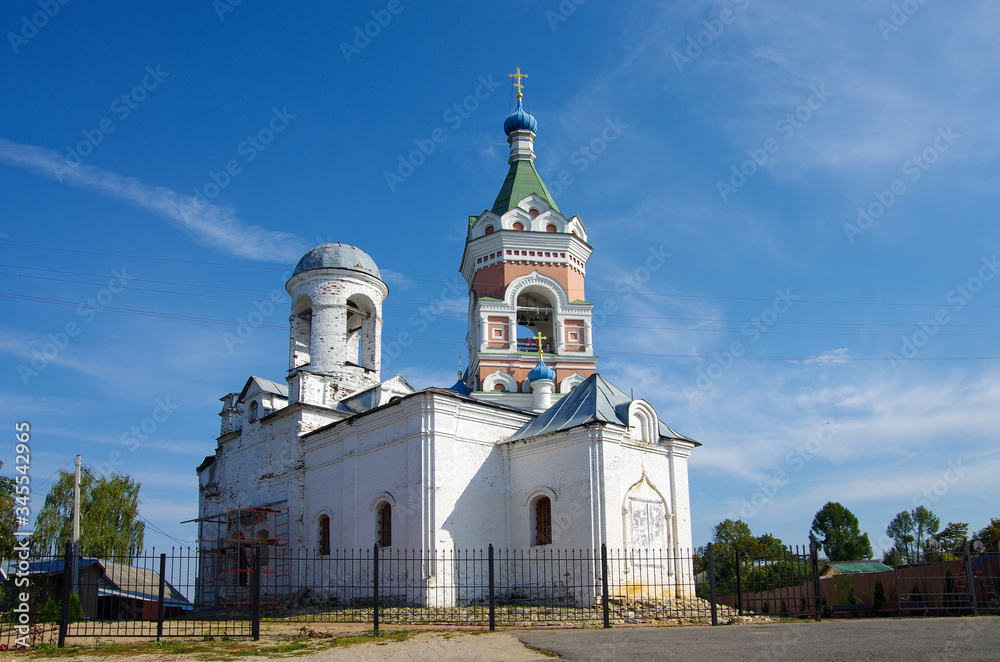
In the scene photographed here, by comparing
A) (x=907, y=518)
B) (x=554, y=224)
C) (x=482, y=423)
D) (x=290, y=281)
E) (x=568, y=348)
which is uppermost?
(x=554, y=224)

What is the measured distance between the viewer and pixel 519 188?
26297 mm

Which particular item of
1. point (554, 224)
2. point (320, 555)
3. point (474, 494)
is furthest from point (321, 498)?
point (554, 224)

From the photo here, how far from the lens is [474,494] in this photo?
18438mm

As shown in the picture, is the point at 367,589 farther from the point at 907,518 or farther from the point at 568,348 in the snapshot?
the point at 907,518

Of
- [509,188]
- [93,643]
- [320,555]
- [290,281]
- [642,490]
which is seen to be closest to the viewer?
[93,643]

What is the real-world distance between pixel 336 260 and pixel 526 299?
6361 millimetres

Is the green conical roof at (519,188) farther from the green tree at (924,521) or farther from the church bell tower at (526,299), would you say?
the green tree at (924,521)

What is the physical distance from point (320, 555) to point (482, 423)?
5575 mm

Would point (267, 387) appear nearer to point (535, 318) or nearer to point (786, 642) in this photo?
point (535, 318)

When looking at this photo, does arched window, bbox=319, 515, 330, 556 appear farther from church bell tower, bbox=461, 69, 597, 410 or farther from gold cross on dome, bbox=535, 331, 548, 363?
gold cross on dome, bbox=535, 331, 548, 363

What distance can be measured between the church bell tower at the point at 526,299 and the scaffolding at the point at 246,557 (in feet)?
22.4

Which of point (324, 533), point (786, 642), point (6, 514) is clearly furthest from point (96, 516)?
point (786, 642)

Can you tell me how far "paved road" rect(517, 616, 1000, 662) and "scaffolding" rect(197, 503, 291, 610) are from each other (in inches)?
428

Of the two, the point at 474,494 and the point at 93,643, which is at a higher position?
the point at 474,494
